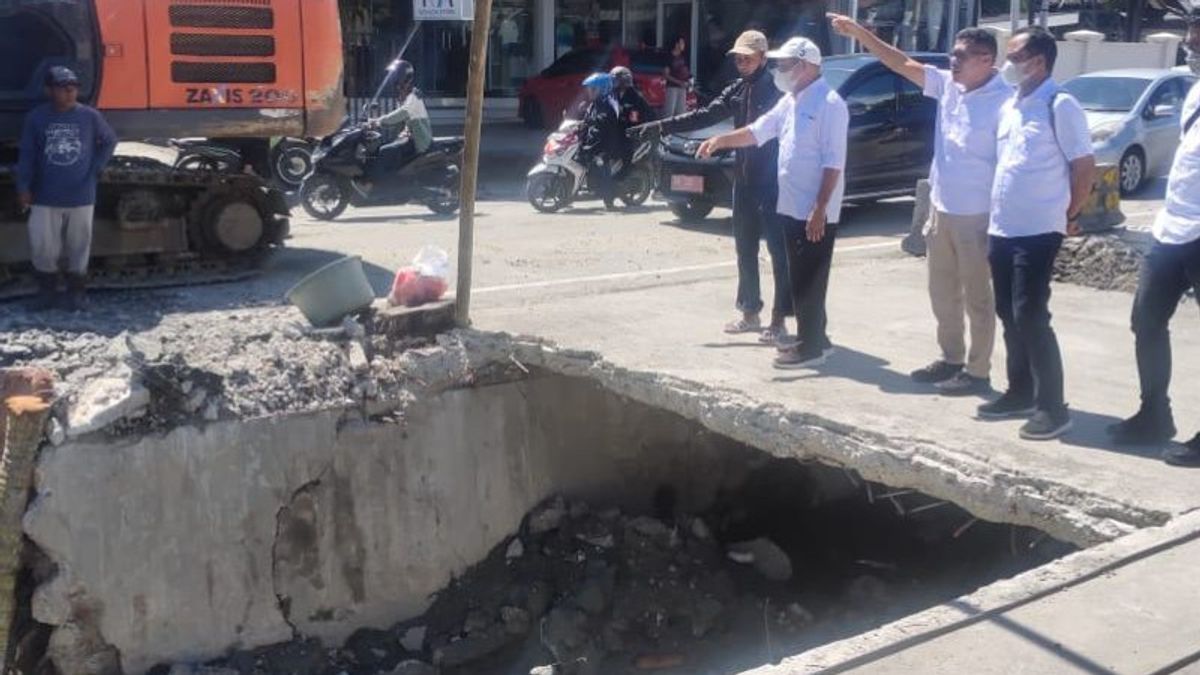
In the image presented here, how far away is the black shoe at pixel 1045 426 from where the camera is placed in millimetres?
5801

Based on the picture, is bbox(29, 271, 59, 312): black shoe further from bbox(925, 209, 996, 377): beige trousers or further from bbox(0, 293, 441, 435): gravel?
bbox(925, 209, 996, 377): beige trousers

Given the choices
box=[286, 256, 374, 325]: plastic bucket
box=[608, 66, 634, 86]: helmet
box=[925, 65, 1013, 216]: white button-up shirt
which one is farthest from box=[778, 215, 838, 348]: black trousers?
box=[608, 66, 634, 86]: helmet

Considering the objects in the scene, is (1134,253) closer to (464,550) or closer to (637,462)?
(637,462)

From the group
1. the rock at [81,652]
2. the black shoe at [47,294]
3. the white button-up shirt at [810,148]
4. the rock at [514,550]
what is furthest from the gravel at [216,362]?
Answer: the white button-up shirt at [810,148]

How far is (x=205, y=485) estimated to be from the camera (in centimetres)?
677

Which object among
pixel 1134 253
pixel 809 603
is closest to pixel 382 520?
pixel 809 603

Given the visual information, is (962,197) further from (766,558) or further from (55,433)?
(55,433)

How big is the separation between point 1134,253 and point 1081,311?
1.16 m

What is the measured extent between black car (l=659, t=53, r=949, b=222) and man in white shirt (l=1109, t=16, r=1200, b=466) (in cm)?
744

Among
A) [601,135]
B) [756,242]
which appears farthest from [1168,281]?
[601,135]

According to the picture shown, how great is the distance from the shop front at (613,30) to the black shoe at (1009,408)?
1850 centimetres

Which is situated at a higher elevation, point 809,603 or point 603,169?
point 603,169

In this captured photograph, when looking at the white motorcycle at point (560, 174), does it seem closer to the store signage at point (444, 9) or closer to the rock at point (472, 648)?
the store signage at point (444, 9)

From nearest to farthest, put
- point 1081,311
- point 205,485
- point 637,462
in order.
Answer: point 205,485
point 637,462
point 1081,311
